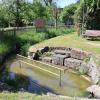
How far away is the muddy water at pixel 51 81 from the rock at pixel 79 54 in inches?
52.8

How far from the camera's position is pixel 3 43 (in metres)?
17.8

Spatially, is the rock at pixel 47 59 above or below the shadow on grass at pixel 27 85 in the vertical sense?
above

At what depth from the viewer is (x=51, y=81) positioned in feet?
40.2

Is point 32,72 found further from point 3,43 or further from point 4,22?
point 4,22

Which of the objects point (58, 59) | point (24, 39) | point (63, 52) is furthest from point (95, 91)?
point (24, 39)

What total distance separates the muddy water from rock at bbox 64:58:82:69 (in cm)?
63

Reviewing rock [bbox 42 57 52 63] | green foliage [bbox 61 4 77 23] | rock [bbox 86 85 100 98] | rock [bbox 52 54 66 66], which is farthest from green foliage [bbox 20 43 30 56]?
green foliage [bbox 61 4 77 23]

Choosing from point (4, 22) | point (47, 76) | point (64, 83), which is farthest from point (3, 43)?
point (4, 22)

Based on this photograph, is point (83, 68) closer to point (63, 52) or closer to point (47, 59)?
point (63, 52)

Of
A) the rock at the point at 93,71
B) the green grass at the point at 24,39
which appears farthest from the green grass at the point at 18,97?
the green grass at the point at 24,39

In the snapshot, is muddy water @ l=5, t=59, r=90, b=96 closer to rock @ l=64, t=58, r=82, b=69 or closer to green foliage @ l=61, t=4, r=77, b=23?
rock @ l=64, t=58, r=82, b=69

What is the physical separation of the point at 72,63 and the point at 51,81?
8.75 feet

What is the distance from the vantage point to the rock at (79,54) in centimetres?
1448

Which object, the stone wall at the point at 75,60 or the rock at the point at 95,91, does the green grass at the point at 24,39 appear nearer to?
the stone wall at the point at 75,60
